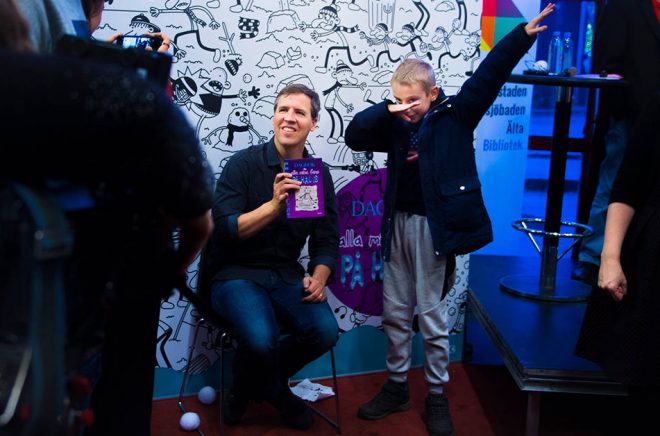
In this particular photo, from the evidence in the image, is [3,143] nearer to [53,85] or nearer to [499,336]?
[53,85]

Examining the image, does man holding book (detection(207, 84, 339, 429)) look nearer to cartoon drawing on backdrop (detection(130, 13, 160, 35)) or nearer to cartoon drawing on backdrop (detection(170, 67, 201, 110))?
cartoon drawing on backdrop (detection(170, 67, 201, 110))

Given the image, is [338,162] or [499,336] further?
[338,162]

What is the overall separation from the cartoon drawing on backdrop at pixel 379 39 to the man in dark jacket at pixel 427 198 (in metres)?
0.45

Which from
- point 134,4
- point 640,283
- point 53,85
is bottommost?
point 640,283

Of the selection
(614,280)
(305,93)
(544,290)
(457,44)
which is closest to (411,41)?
(457,44)

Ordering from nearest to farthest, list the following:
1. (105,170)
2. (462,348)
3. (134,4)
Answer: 1. (105,170)
2. (134,4)
3. (462,348)

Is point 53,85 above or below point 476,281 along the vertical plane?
above

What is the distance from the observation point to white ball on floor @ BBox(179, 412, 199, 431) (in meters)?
2.87

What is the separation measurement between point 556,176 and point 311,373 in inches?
65.9

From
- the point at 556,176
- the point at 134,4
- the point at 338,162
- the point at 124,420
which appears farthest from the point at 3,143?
the point at 556,176

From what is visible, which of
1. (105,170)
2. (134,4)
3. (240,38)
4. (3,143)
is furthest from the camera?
Result: (240,38)

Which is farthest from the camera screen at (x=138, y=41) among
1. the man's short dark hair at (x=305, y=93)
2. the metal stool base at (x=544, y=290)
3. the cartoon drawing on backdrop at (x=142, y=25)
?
the metal stool base at (x=544, y=290)

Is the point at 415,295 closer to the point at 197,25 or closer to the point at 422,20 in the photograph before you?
the point at 422,20

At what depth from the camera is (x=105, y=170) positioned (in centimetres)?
99
